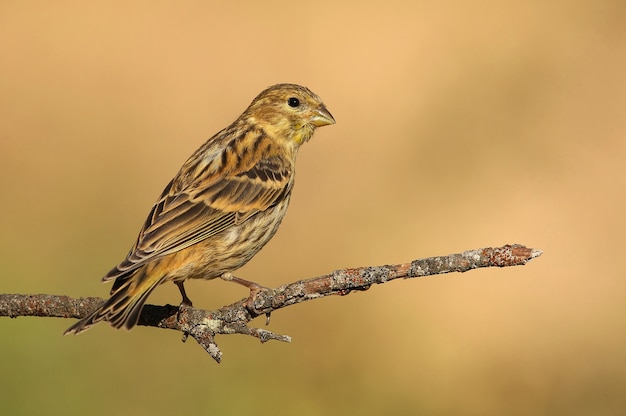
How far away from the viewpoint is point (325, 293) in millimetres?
3330

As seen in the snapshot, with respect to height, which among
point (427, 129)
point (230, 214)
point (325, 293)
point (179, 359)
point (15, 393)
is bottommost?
point (15, 393)

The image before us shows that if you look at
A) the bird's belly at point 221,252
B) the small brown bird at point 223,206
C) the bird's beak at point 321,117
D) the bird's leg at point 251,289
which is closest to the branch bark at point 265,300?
the bird's leg at point 251,289

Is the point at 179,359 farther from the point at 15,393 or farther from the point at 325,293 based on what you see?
the point at 325,293

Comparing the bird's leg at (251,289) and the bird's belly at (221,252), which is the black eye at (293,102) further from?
the bird's leg at (251,289)

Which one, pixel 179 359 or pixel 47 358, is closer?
pixel 47 358

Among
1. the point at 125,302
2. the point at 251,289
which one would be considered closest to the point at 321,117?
the point at 251,289

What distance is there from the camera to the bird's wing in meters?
4.65

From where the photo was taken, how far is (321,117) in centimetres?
562

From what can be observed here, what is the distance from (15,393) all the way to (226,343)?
80.6 inches

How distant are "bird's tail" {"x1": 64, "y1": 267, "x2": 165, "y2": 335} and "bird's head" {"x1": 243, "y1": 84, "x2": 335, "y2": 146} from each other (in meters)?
1.58

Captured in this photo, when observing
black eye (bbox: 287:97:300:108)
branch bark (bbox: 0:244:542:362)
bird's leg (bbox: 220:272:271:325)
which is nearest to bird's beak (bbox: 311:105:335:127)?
black eye (bbox: 287:97:300:108)

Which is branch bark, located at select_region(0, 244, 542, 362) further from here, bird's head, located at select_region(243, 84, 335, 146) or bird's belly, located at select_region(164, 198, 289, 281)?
bird's head, located at select_region(243, 84, 335, 146)

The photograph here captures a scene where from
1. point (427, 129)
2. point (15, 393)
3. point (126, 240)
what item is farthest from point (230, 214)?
point (427, 129)

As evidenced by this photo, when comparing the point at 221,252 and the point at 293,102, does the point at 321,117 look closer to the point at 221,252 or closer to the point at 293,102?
the point at 293,102
